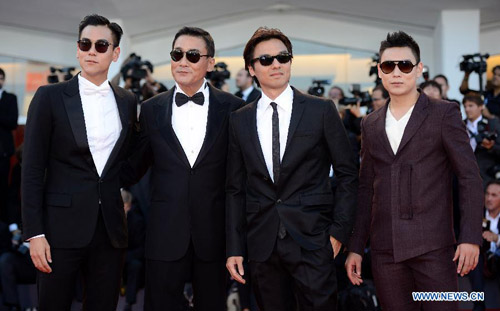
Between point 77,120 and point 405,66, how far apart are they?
1728 millimetres

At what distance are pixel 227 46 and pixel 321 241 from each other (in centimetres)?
901

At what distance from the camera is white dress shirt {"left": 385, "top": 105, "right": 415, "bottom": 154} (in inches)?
125

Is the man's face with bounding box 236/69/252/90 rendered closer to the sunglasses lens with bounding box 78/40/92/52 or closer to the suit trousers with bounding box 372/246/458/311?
the sunglasses lens with bounding box 78/40/92/52

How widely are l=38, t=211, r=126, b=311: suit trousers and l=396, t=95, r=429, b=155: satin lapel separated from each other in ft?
5.17

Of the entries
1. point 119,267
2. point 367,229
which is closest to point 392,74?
point 367,229

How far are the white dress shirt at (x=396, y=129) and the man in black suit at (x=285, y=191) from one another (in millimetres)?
221

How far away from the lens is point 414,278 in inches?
121

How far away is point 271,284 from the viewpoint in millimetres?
3168

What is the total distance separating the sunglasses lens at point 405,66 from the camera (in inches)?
127

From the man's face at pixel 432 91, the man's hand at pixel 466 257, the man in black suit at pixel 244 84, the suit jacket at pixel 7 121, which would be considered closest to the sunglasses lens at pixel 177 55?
the man's hand at pixel 466 257

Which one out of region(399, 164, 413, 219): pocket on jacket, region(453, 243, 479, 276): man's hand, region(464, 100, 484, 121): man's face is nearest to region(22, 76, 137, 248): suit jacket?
region(399, 164, 413, 219): pocket on jacket

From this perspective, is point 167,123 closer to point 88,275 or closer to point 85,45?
point 85,45

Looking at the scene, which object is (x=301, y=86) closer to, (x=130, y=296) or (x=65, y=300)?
(x=130, y=296)

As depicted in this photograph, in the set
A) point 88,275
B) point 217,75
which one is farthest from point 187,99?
point 217,75
